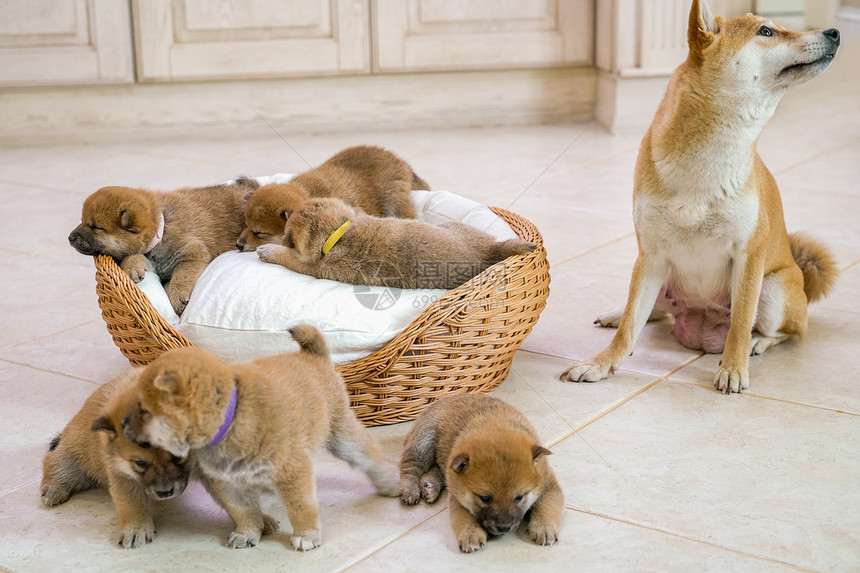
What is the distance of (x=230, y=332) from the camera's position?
2215 millimetres

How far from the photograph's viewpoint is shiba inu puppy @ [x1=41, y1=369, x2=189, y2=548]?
1.69 metres

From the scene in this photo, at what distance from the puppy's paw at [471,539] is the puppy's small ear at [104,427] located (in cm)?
68

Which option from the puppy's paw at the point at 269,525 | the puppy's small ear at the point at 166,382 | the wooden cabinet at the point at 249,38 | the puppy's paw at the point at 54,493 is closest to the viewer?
the puppy's small ear at the point at 166,382

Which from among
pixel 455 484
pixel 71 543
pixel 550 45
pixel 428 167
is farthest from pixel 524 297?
pixel 550 45

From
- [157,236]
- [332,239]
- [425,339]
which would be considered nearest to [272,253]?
[332,239]

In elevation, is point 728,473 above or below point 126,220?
below

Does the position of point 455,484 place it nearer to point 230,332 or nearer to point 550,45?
point 230,332

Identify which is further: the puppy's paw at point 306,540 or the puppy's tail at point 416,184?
the puppy's tail at point 416,184

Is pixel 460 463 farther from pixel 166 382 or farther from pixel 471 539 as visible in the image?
pixel 166 382

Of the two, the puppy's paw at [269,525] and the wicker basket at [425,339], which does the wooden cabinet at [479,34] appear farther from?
the puppy's paw at [269,525]

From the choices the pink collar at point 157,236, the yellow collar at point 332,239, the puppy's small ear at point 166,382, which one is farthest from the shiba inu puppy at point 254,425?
the pink collar at point 157,236

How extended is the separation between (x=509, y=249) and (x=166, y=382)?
3.62 feet

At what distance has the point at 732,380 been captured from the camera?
7.95 feet

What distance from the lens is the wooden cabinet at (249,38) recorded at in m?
5.29
